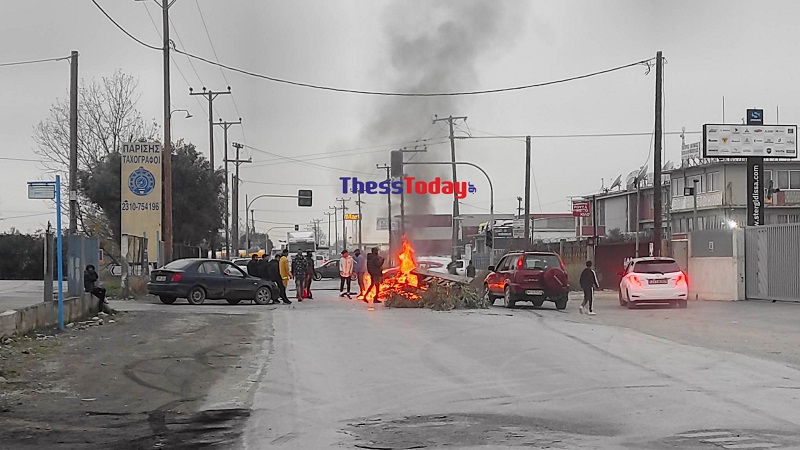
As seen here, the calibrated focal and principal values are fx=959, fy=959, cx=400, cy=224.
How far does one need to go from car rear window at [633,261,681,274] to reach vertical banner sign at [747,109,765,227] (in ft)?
28.0

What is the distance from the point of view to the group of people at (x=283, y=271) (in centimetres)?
3009

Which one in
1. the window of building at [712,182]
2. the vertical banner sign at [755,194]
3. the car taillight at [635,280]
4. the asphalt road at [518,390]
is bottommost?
the asphalt road at [518,390]

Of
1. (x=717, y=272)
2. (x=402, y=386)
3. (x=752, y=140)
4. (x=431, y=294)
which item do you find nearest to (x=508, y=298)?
(x=431, y=294)

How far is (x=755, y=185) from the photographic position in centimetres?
3772

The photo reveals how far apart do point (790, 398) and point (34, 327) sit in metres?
13.0

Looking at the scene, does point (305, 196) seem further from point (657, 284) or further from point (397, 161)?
point (657, 284)

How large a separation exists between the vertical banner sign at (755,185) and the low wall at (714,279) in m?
2.92

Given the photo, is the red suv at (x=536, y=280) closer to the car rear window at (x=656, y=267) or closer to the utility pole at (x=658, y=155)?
the car rear window at (x=656, y=267)

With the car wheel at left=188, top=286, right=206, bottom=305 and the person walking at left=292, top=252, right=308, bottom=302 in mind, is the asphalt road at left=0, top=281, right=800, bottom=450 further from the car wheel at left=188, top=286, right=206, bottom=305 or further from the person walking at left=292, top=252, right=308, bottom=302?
the person walking at left=292, top=252, right=308, bottom=302

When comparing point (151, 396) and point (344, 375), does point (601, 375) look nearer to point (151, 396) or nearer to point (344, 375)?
point (344, 375)

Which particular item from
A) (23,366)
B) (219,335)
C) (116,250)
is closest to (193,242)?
(116,250)

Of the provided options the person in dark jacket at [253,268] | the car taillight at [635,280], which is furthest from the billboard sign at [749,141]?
the person in dark jacket at [253,268]

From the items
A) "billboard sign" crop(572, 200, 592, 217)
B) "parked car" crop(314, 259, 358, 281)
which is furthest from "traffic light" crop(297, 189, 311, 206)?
"billboard sign" crop(572, 200, 592, 217)

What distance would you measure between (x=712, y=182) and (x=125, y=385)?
187ft
